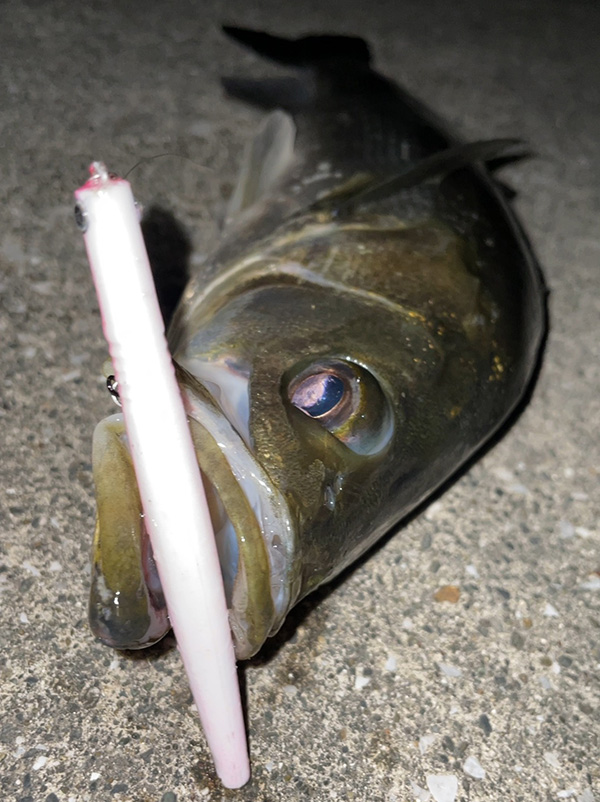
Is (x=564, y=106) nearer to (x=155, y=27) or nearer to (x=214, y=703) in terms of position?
(x=155, y=27)

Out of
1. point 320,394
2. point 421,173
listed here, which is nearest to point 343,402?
point 320,394

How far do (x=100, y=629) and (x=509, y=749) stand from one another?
0.92m

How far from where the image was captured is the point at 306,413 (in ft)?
4.80

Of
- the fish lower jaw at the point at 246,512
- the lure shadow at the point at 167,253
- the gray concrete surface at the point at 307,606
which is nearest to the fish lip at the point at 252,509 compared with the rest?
the fish lower jaw at the point at 246,512

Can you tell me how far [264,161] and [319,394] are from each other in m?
Answer: 1.47

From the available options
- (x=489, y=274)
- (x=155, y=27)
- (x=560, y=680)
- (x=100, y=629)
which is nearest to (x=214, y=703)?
(x=100, y=629)

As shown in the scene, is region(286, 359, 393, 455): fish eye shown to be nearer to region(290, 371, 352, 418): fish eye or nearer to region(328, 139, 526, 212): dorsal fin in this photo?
region(290, 371, 352, 418): fish eye

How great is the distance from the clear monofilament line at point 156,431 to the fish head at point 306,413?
0.06 meters

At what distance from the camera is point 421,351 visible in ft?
5.46

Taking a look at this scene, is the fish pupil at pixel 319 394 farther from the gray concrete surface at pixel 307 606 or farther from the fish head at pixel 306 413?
the gray concrete surface at pixel 307 606

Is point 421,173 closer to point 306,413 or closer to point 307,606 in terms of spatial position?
point 306,413

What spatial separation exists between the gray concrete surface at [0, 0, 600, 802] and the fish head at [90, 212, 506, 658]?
1.16 feet

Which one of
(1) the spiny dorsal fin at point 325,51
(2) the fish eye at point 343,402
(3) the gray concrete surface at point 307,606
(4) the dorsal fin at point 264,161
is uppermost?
(1) the spiny dorsal fin at point 325,51

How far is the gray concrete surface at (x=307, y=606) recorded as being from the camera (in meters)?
1.67
